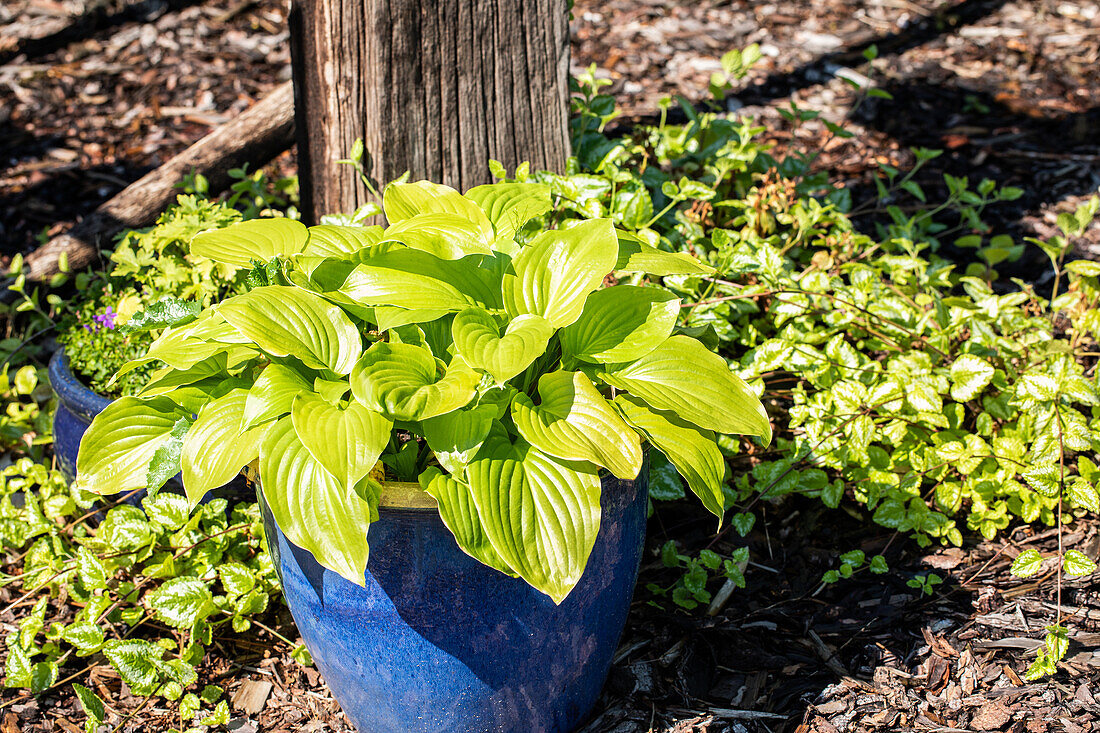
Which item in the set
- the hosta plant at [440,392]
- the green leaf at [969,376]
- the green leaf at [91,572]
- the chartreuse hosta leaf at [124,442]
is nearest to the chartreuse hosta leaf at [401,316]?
the hosta plant at [440,392]

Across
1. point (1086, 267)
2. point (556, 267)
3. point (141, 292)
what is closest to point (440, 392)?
point (556, 267)

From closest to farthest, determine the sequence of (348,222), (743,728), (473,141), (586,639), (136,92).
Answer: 1. (586,639)
2. (743,728)
3. (348,222)
4. (473,141)
5. (136,92)

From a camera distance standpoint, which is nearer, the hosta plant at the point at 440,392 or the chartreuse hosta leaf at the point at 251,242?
the hosta plant at the point at 440,392

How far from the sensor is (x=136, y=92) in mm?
4438

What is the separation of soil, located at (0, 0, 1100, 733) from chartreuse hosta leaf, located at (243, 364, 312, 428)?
0.93m

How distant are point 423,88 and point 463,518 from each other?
144 centimetres

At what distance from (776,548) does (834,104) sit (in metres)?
2.63

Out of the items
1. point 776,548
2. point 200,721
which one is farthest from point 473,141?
point 200,721

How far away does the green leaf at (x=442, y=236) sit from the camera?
4.99 ft

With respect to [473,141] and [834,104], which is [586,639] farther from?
[834,104]

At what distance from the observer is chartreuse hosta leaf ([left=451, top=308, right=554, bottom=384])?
1309mm

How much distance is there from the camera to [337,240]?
1.68 m

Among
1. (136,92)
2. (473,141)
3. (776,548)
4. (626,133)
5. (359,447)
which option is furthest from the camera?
(136,92)

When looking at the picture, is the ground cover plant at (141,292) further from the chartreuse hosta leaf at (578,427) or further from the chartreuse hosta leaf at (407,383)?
the chartreuse hosta leaf at (578,427)
